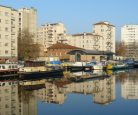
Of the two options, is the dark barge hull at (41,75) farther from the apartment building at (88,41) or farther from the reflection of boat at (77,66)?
the apartment building at (88,41)

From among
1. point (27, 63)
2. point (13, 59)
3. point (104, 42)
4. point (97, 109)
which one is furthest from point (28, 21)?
point (97, 109)

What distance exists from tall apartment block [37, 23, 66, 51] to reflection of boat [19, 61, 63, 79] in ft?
259

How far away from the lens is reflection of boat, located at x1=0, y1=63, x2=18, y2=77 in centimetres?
4388

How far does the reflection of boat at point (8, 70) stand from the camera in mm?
43875

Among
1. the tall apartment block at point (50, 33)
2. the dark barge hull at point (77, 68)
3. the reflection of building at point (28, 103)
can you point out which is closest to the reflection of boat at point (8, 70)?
the reflection of building at point (28, 103)

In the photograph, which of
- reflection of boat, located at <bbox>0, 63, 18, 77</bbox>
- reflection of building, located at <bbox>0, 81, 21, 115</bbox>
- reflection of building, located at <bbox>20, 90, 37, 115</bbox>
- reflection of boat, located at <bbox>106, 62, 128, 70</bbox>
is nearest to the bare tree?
reflection of boat, located at <bbox>106, 62, 128, 70</bbox>

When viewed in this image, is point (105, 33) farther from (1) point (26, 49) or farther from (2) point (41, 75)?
(2) point (41, 75)

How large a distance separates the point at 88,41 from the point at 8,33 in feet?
183

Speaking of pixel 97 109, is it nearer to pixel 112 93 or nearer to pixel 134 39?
pixel 112 93

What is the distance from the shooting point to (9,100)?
88.0 feet

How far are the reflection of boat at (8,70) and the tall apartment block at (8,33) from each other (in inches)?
808

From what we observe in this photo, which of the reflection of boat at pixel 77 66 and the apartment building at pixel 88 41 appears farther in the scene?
the apartment building at pixel 88 41

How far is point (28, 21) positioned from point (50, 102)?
9081 cm

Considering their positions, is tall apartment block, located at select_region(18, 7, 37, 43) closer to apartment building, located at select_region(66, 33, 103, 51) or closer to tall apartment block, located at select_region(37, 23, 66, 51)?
tall apartment block, located at select_region(37, 23, 66, 51)
